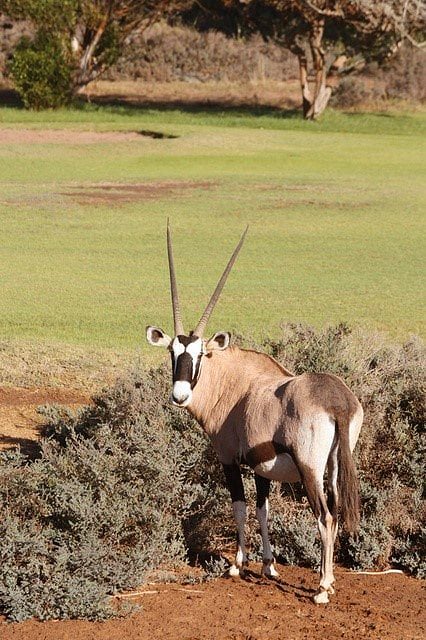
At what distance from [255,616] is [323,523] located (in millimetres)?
651

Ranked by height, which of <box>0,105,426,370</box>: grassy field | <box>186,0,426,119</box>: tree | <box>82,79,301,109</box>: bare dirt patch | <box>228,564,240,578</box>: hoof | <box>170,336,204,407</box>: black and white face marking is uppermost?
<box>186,0,426,119</box>: tree

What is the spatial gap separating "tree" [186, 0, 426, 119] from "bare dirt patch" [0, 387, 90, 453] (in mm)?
33558

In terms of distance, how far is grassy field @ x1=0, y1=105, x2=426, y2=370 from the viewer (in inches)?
612

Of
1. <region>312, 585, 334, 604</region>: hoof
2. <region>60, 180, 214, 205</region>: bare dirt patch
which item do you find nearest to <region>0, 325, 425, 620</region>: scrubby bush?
<region>312, 585, 334, 604</region>: hoof

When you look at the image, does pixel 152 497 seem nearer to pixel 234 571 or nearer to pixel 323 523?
pixel 234 571

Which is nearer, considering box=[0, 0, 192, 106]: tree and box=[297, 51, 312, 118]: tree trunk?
box=[0, 0, 192, 106]: tree

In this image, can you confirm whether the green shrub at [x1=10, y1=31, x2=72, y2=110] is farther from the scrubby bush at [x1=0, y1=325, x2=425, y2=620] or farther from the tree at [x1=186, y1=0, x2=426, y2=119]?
the scrubby bush at [x1=0, y1=325, x2=425, y2=620]

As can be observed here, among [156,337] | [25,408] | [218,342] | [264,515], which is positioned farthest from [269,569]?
[25,408]

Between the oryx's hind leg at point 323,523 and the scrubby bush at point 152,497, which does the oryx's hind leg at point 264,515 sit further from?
the oryx's hind leg at point 323,523

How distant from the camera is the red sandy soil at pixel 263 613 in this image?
6.48m

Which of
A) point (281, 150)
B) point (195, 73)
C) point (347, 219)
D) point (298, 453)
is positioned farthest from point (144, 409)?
point (195, 73)

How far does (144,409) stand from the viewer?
883cm

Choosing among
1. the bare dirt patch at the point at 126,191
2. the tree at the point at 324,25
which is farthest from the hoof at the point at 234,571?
the tree at the point at 324,25

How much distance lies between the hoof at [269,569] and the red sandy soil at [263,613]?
4 cm
